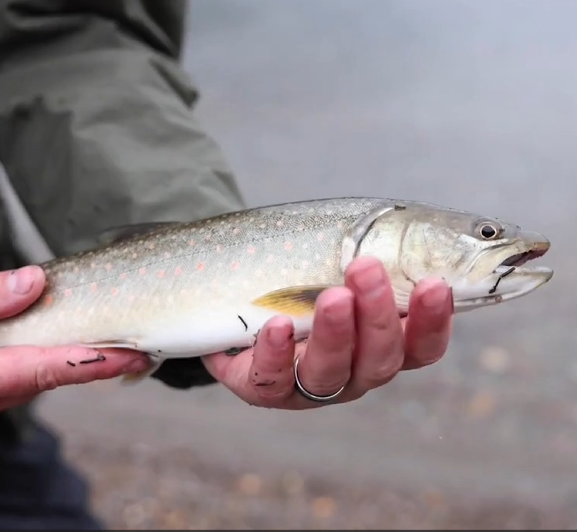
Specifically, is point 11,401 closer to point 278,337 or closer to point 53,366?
point 53,366

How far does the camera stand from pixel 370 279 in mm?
1957

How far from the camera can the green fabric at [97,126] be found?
3012 millimetres

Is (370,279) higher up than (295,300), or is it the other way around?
(370,279)

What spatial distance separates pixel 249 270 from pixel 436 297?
0.68 metres

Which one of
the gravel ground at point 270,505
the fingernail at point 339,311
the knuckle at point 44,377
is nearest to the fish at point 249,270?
the knuckle at point 44,377

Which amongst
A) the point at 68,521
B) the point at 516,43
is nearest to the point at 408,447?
the point at 68,521

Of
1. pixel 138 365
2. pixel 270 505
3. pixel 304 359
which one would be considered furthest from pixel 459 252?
pixel 270 505

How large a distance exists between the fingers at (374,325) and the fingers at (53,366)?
Result: 824 millimetres

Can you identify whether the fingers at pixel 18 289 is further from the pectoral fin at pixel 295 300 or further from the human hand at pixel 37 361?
the pectoral fin at pixel 295 300

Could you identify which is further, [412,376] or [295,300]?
[412,376]

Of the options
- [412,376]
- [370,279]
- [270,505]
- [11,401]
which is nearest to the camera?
[370,279]

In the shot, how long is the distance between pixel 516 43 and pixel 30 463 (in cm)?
923

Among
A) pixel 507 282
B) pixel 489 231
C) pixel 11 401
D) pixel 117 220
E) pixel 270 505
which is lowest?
pixel 270 505

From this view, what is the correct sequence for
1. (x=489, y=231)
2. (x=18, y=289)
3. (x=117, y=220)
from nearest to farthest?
(x=489, y=231) < (x=18, y=289) < (x=117, y=220)
